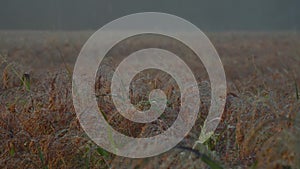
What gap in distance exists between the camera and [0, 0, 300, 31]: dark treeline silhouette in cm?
2980

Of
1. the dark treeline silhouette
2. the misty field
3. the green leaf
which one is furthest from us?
the dark treeline silhouette

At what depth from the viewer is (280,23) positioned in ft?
128

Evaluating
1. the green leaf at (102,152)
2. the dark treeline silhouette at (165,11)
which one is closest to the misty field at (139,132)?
the green leaf at (102,152)

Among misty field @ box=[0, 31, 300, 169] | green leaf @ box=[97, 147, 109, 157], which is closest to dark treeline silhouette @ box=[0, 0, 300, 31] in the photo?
misty field @ box=[0, 31, 300, 169]

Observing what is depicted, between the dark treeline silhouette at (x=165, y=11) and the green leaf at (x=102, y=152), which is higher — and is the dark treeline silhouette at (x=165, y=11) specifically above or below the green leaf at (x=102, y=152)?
above

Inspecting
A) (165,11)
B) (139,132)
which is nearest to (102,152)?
(139,132)

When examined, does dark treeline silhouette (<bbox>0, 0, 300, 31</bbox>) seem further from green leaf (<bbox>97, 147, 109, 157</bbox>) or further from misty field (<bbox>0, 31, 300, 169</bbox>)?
green leaf (<bbox>97, 147, 109, 157</bbox>)

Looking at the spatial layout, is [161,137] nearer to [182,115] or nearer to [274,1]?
[182,115]

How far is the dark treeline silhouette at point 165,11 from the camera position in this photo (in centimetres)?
2980

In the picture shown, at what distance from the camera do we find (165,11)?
35.0 meters

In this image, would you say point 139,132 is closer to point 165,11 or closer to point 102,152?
point 102,152

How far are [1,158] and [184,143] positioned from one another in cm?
71

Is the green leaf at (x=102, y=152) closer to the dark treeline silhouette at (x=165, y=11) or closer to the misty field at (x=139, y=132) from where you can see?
the misty field at (x=139, y=132)

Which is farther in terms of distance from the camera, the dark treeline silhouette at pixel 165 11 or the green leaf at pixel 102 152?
the dark treeline silhouette at pixel 165 11
